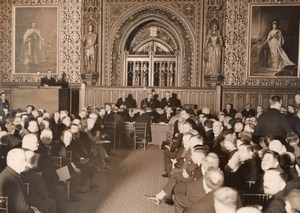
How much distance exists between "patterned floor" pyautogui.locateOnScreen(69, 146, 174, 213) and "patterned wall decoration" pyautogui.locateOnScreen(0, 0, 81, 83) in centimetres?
775

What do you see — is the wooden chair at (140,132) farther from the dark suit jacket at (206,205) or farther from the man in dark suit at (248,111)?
the dark suit jacket at (206,205)

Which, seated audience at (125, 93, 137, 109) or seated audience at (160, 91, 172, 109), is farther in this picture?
seated audience at (125, 93, 137, 109)

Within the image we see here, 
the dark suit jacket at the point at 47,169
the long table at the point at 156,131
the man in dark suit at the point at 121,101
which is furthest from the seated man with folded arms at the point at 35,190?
the man in dark suit at the point at 121,101

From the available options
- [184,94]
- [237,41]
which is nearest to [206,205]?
[184,94]

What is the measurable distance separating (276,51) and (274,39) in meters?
0.51

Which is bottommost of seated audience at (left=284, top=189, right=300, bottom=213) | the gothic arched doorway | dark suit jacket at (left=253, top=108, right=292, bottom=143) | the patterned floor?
the patterned floor

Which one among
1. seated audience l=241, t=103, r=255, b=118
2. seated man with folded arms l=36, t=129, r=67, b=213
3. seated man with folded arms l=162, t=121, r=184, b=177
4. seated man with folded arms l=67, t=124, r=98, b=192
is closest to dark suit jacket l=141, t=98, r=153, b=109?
seated audience l=241, t=103, r=255, b=118

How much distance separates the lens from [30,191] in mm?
5742

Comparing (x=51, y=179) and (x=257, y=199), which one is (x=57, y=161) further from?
(x=257, y=199)

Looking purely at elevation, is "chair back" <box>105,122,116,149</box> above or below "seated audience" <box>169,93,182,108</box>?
below

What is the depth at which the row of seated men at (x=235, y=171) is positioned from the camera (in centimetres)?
425

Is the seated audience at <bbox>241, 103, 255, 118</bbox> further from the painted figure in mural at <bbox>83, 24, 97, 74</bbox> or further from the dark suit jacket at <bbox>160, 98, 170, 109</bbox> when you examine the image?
the painted figure in mural at <bbox>83, 24, 97, 74</bbox>

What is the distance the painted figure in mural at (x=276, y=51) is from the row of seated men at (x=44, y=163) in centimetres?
921

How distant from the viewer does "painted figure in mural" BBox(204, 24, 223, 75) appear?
18.4 metres
